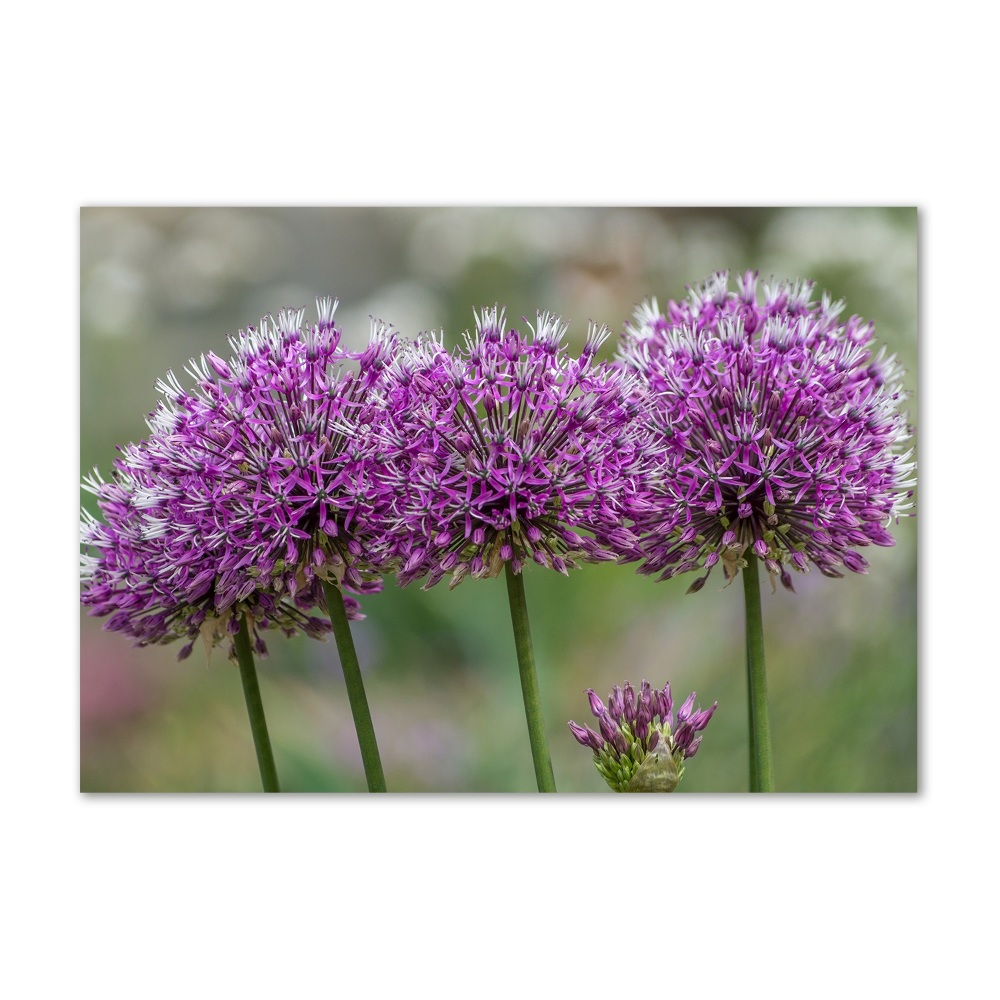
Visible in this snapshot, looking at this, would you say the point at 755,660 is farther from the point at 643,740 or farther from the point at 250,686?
the point at 250,686

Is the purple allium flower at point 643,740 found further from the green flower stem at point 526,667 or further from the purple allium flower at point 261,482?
the purple allium flower at point 261,482

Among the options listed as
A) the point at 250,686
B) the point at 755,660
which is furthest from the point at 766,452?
the point at 250,686

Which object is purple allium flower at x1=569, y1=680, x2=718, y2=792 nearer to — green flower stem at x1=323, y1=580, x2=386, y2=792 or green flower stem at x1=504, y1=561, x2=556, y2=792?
green flower stem at x1=504, y1=561, x2=556, y2=792

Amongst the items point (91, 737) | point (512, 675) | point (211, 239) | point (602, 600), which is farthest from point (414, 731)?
point (211, 239)

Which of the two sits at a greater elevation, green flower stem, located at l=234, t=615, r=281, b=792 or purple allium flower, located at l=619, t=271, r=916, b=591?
purple allium flower, located at l=619, t=271, r=916, b=591

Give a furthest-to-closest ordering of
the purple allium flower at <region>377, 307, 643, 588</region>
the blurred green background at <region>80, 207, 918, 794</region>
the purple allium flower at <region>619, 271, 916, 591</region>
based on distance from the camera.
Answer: the blurred green background at <region>80, 207, 918, 794</region> < the purple allium flower at <region>619, 271, 916, 591</region> < the purple allium flower at <region>377, 307, 643, 588</region>

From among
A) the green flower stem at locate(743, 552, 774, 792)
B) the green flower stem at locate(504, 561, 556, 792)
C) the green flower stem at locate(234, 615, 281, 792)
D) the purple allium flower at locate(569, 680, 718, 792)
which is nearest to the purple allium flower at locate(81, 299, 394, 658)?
the green flower stem at locate(234, 615, 281, 792)
